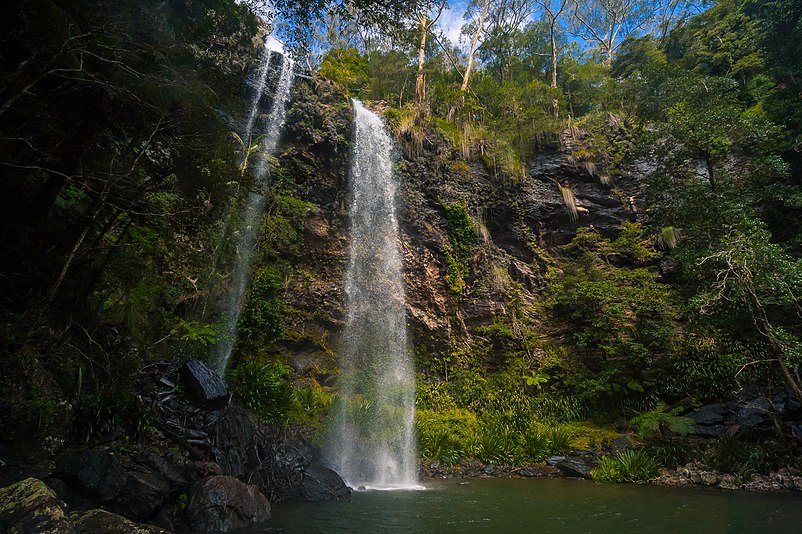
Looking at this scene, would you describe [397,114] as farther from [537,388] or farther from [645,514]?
[645,514]

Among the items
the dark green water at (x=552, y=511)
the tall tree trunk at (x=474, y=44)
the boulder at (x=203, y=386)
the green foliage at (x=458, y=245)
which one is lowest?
the dark green water at (x=552, y=511)

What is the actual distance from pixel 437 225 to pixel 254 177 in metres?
6.82

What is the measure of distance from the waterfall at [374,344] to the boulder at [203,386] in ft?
11.9

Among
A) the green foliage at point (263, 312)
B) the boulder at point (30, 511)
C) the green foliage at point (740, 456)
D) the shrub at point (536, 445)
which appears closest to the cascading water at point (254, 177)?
the green foliage at point (263, 312)

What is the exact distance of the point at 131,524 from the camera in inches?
150

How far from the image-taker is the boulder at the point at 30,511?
10.4ft

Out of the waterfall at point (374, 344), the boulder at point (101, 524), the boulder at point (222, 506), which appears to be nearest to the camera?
the boulder at point (101, 524)

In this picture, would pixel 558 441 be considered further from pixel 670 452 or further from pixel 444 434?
pixel 444 434

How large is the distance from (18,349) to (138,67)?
3.46 m

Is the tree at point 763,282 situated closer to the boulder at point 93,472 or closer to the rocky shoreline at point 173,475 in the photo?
the rocky shoreline at point 173,475

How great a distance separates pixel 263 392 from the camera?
8.66 meters

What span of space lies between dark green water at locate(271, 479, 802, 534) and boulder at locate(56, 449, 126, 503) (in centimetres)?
183

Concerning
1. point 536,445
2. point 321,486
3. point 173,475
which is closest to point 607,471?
point 536,445

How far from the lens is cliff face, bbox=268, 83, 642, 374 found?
13413 mm
